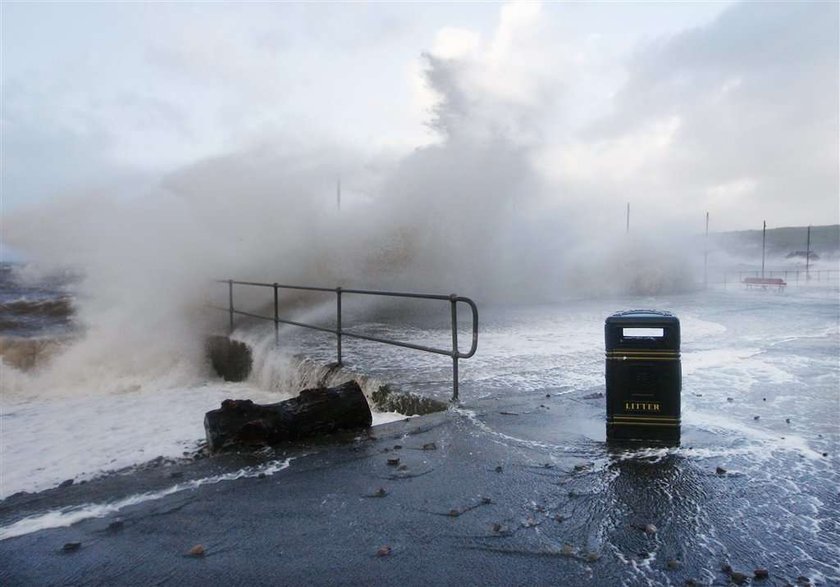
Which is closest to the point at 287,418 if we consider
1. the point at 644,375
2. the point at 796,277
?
the point at 644,375

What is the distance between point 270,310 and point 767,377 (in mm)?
10845

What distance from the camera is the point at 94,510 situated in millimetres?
3105

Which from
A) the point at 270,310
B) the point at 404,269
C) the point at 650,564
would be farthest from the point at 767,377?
the point at 404,269

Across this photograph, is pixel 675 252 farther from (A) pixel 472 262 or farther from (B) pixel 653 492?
(B) pixel 653 492

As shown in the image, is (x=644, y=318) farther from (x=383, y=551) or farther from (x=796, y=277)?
(x=796, y=277)

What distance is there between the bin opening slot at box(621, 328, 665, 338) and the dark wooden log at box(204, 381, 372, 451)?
2.11 metres

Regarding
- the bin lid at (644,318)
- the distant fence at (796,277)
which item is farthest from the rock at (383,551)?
the distant fence at (796,277)

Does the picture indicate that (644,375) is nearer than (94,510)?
No

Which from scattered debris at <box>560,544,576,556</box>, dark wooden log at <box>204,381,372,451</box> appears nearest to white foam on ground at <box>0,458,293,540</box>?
dark wooden log at <box>204,381,372,451</box>

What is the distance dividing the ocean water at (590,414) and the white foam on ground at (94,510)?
0.06m

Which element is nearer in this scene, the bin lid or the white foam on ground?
the white foam on ground

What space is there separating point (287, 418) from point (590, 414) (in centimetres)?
255

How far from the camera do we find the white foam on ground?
9.50 ft

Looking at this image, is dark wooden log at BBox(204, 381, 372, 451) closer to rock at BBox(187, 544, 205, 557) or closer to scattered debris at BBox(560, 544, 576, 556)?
rock at BBox(187, 544, 205, 557)
